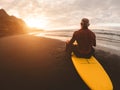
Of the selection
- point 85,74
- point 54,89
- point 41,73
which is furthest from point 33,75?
point 85,74

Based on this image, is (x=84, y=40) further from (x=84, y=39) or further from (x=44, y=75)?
(x=44, y=75)

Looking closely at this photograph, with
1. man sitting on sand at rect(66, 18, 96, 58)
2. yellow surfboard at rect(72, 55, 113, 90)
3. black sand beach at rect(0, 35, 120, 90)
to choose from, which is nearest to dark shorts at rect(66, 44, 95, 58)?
man sitting on sand at rect(66, 18, 96, 58)

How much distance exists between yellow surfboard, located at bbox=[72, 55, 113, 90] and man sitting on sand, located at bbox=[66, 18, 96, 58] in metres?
0.35

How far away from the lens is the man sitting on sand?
965cm

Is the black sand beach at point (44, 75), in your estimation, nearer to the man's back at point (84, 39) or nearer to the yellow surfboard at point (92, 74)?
the yellow surfboard at point (92, 74)

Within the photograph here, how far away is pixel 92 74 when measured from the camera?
28.4ft

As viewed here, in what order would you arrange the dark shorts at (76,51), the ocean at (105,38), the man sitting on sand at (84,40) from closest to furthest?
the man sitting on sand at (84,40), the dark shorts at (76,51), the ocean at (105,38)

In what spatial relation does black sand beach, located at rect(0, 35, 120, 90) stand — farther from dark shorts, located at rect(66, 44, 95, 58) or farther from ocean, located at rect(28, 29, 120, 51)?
ocean, located at rect(28, 29, 120, 51)

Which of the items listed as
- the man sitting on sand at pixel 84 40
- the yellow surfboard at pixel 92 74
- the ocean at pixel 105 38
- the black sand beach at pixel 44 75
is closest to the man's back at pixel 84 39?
the man sitting on sand at pixel 84 40

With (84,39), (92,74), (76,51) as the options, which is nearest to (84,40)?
(84,39)

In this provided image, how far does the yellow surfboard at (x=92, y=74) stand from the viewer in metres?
7.58

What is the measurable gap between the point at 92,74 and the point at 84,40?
2.02 meters

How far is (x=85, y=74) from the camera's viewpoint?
28.9 feet

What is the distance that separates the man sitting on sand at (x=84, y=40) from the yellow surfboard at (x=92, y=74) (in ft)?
1.16
